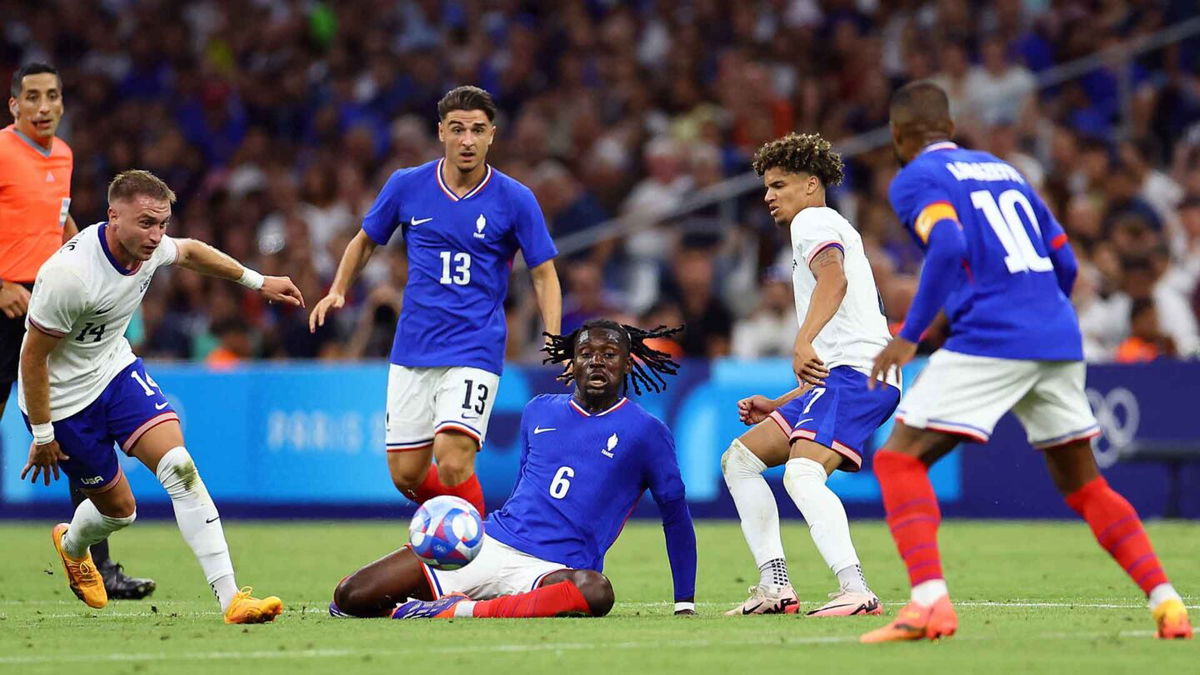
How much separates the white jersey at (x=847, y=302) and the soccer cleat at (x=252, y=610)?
286 cm

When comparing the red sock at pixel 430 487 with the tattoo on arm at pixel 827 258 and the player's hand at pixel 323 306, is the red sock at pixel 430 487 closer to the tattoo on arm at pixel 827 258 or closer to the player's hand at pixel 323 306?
the player's hand at pixel 323 306

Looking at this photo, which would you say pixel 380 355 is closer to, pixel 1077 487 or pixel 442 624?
pixel 442 624

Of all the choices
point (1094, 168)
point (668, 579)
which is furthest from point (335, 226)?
point (668, 579)

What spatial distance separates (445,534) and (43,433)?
1938mm

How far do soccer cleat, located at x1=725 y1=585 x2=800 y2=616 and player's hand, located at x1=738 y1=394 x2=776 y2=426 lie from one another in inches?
34.2

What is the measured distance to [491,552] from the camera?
28.2 ft

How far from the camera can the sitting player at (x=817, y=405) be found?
854 cm

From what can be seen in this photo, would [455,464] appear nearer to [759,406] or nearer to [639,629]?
[759,406]

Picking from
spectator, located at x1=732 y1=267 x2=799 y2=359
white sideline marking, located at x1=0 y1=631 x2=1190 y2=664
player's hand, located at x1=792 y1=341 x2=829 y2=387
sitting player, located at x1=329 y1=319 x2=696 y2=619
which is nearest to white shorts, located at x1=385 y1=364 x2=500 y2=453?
sitting player, located at x1=329 y1=319 x2=696 y2=619

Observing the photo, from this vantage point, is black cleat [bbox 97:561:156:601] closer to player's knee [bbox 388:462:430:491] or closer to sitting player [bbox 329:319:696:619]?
player's knee [bbox 388:462:430:491]

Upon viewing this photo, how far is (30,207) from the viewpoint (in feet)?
32.9

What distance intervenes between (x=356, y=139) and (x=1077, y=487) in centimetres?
1437

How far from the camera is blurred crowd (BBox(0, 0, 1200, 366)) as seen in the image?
17328 millimetres

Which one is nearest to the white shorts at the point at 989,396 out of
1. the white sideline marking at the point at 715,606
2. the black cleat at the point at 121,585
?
the white sideline marking at the point at 715,606
